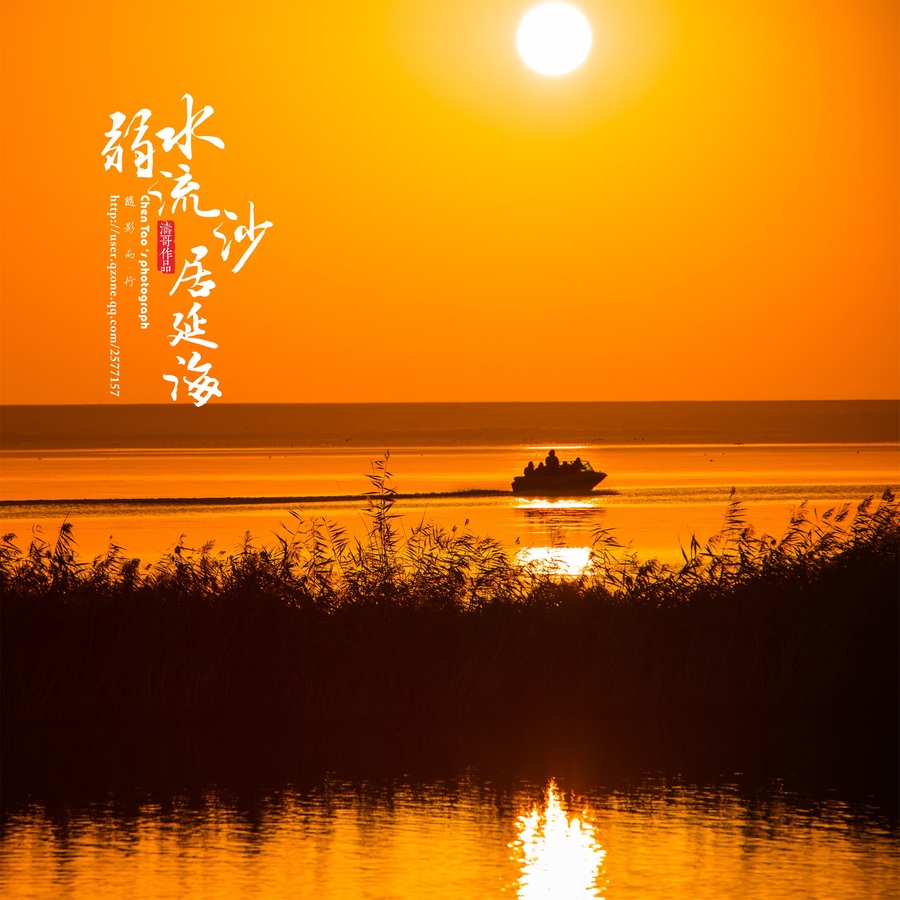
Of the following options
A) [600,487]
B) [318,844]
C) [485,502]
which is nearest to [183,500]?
[485,502]

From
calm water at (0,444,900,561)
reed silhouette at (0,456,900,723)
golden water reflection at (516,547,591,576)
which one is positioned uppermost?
calm water at (0,444,900,561)

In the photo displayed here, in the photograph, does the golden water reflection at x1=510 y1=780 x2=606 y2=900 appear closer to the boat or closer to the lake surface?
the lake surface

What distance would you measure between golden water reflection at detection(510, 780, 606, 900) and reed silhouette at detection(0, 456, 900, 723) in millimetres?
3868

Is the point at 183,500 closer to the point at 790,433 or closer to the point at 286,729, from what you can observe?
the point at 286,729

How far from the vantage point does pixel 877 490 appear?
6241 centimetres

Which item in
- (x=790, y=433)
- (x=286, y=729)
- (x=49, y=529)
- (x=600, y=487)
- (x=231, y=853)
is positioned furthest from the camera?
(x=790, y=433)

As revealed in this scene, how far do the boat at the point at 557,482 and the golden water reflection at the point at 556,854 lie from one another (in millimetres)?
49120

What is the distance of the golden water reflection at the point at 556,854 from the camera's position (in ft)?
40.4

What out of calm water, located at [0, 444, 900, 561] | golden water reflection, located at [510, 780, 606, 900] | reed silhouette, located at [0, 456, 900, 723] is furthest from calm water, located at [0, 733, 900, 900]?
calm water, located at [0, 444, 900, 561]

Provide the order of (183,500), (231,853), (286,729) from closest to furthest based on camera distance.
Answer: (231,853) → (286,729) → (183,500)

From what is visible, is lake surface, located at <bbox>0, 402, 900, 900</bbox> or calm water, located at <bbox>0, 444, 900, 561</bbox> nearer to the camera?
lake surface, located at <bbox>0, 402, 900, 900</bbox>

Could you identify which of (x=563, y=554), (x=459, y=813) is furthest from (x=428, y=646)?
(x=563, y=554)

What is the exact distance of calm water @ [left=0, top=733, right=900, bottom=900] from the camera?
1254cm

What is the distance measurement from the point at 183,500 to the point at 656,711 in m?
42.1
